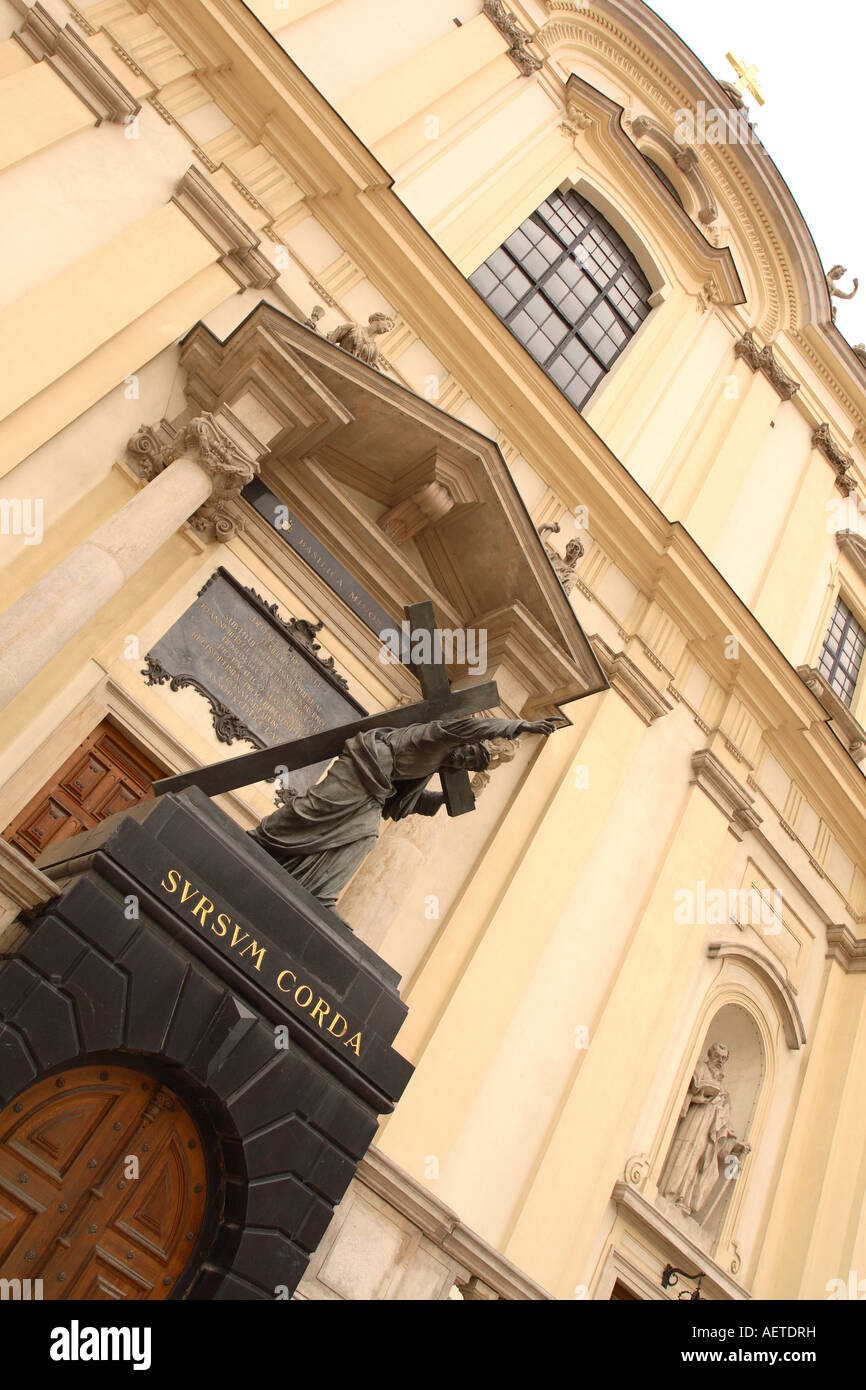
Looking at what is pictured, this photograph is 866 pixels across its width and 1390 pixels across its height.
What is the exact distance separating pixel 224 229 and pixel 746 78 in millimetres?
12899

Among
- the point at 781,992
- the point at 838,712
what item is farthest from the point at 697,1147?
the point at 838,712

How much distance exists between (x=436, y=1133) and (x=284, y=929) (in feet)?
10.8

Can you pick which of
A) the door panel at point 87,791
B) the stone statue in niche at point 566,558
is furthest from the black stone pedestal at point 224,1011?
the stone statue in niche at point 566,558

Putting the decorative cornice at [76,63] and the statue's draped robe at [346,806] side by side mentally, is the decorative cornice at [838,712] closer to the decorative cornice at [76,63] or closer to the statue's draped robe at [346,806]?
the statue's draped robe at [346,806]

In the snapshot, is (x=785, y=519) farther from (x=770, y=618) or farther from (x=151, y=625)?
(x=151, y=625)

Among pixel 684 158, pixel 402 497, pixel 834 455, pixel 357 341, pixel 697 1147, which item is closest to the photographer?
pixel 357 341

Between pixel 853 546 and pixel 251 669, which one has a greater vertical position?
pixel 853 546

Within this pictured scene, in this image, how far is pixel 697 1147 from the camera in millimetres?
10195

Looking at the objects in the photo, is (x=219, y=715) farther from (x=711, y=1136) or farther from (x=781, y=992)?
(x=781, y=992)

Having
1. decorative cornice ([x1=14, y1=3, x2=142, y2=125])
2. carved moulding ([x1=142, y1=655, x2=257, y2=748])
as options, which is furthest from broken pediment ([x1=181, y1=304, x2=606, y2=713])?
decorative cornice ([x1=14, y1=3, x2=142, y2=125])

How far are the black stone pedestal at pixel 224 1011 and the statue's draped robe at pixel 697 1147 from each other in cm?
535

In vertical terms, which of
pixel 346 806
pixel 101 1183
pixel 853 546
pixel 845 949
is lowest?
pixel 101 1183

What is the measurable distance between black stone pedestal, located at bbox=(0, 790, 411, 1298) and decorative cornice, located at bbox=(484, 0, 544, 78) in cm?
1216

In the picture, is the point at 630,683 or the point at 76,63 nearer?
the point at 76,63
